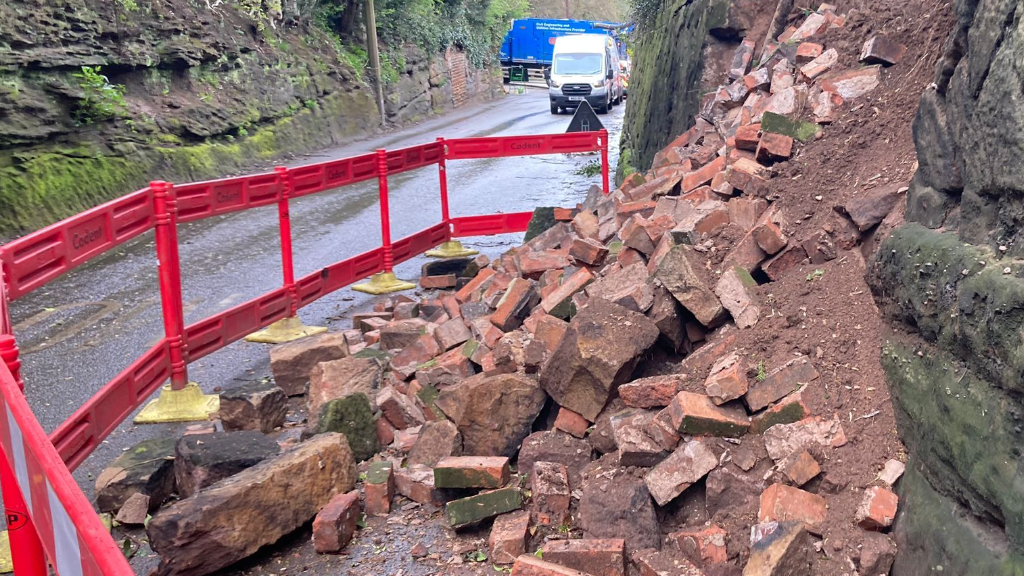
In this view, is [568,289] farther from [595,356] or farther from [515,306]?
[595,356]

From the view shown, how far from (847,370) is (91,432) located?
3.68 metres

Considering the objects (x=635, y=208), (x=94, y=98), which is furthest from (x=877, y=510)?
(x=94, y=98)

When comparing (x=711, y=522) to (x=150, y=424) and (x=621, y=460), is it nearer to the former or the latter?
(x=621, y=460)

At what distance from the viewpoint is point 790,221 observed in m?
4.78

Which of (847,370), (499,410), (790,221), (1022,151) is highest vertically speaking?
(1022,151)

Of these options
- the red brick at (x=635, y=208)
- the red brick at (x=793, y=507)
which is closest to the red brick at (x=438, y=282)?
the red brick at (x=635, y=208)

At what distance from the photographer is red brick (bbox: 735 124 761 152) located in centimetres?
571

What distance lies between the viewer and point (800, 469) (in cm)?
340

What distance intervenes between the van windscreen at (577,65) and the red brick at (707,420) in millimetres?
29278

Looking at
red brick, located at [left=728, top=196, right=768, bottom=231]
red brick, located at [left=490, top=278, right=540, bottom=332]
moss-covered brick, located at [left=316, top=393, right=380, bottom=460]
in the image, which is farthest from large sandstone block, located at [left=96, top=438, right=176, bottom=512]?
red brick, located at [left=728, top=196, right=768, bottom=231]

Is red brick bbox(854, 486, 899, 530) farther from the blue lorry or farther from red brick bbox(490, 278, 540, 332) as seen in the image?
the blue lorry

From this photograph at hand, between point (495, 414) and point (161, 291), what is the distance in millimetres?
2373

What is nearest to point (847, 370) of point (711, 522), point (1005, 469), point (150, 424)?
point (711, 522)

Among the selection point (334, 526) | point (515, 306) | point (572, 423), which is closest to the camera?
point (334, 526)
